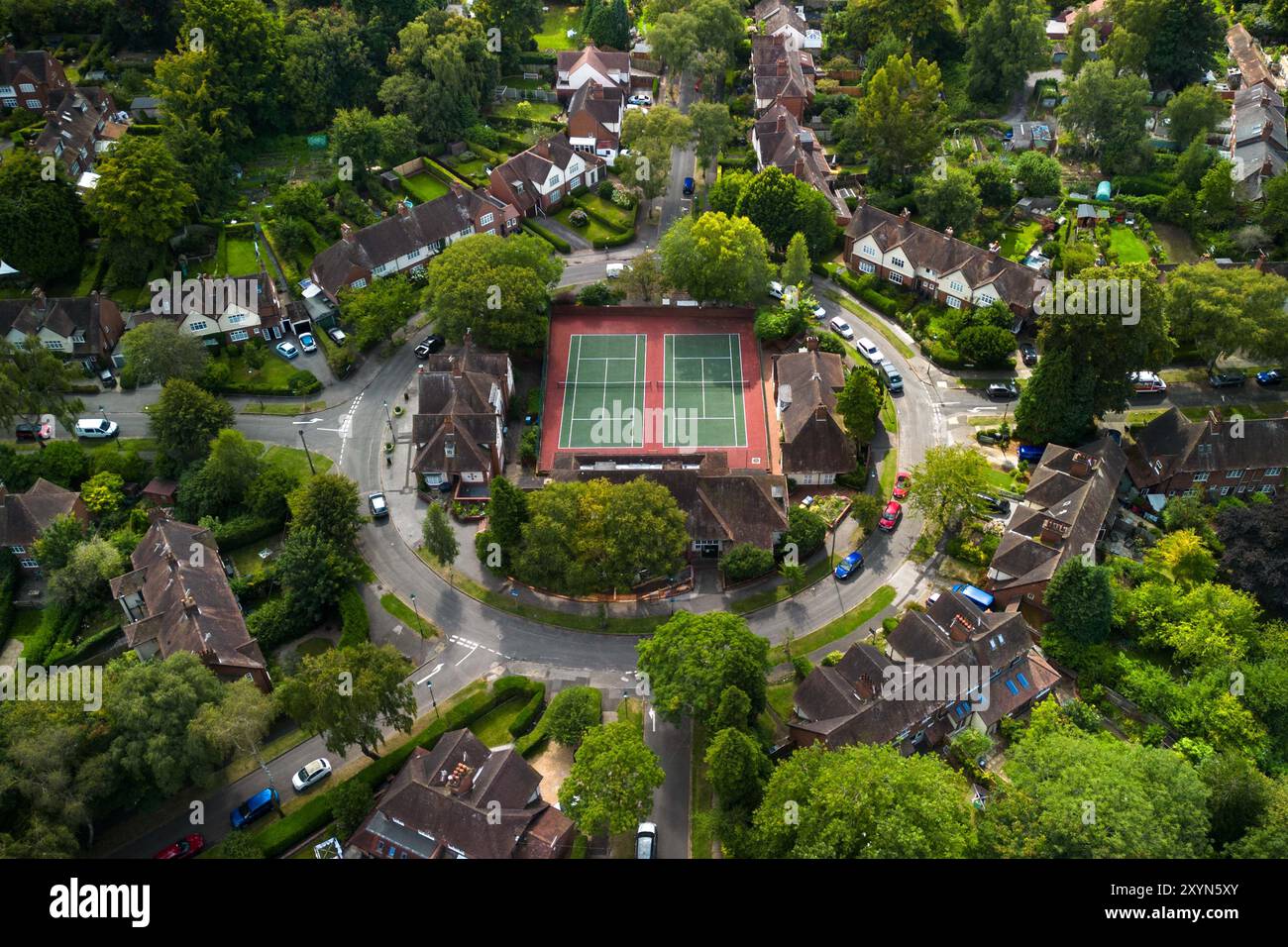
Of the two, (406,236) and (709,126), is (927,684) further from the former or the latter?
(709,126)

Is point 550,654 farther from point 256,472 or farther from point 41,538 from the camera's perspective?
point 41,538

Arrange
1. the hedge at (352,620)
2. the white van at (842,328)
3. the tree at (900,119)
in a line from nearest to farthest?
the hedge at (352,620)
the white van at (842,328)
the tree at (900,119)

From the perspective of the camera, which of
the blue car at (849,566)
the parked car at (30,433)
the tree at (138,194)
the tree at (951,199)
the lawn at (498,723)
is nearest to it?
the lawn at (498,723)

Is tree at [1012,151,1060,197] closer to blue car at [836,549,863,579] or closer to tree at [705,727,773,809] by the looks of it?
blue car at [836,549,863,579]

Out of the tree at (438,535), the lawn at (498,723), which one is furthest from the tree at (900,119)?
the lawn at (498,723)

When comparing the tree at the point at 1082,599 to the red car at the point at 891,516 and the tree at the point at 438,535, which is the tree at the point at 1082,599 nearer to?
the red car at the point at 891,516

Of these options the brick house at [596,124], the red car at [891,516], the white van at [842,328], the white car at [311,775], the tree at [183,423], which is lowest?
the white car at [311,775]

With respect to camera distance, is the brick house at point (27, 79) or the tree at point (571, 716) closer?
the tree at point (571, 716)

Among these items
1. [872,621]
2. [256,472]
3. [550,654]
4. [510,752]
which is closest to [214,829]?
[510,752]

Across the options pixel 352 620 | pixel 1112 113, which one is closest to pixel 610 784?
pixel 352 620
